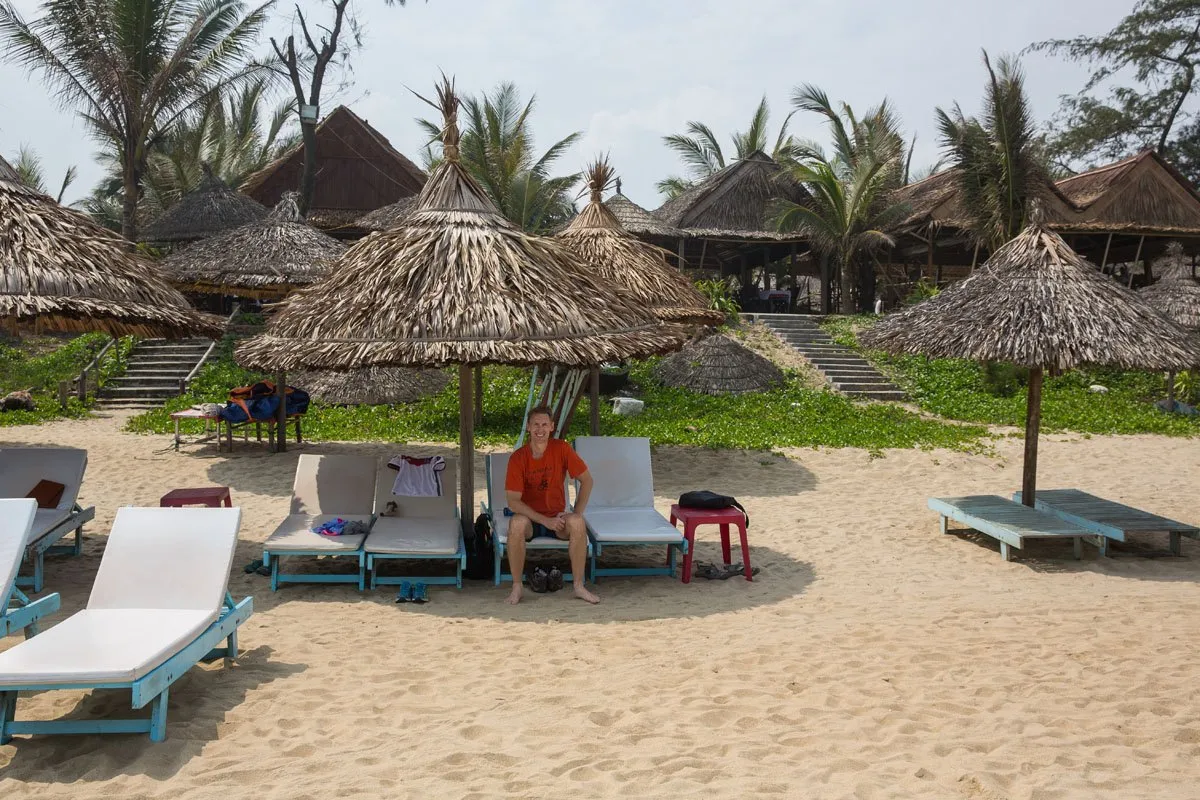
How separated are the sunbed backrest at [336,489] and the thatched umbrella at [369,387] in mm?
7780

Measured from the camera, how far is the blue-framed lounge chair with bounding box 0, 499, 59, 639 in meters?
3.97

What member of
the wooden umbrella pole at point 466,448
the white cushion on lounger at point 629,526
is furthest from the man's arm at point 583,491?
the wooden umbrella pole at point 466,448

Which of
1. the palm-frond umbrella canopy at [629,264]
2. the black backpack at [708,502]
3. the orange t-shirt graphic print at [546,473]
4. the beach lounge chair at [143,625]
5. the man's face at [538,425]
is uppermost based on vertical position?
the palm-frond umbrella canopy at [629,264]

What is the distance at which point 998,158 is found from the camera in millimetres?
18578

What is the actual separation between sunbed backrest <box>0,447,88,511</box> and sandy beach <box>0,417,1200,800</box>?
0.56 metres

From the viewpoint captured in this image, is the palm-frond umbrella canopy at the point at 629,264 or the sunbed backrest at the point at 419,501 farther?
the palm-frond umbrella canopy at the point at 629,264

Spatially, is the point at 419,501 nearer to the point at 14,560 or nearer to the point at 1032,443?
the point at 14,560

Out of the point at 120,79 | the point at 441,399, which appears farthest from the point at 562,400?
the point at 120,79

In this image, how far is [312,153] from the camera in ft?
69.3

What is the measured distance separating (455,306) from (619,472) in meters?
1.83

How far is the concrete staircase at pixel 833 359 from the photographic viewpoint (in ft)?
53.7

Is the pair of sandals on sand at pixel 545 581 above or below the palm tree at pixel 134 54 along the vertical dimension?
below

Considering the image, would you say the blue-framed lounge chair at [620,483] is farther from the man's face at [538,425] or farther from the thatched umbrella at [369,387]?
the thatched umbrella at [369,387]

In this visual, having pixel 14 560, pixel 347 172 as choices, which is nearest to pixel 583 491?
pixel 14 560
